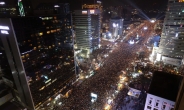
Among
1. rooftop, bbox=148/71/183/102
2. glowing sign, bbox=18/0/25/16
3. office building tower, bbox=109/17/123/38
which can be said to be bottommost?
rooftop, bbox=148/71/183/102

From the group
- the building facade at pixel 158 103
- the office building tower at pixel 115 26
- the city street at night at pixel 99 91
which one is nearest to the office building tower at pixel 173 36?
the city street at night at pixel 99 91

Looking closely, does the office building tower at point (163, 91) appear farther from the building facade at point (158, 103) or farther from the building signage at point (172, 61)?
the building signage at point (172, 61)

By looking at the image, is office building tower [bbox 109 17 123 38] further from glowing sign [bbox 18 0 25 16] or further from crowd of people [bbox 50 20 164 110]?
glowing sign [bbox 18 0 25 16]

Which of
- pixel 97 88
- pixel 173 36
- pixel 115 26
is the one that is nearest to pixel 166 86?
pixel 97 88

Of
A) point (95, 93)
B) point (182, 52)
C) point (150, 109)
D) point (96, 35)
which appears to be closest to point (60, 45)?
point (95, 93)

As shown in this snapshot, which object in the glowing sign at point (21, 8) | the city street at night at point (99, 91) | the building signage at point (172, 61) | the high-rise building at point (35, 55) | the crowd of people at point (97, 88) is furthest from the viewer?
the building signage at point (172, 61)

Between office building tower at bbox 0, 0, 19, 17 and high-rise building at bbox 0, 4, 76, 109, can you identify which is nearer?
high-rise building at bbox 0, 4, 76, 109

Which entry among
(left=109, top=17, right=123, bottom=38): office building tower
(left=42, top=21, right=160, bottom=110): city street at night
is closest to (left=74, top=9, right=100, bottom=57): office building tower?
(left=42, top=21, right=160, bottom=110): city street at night
